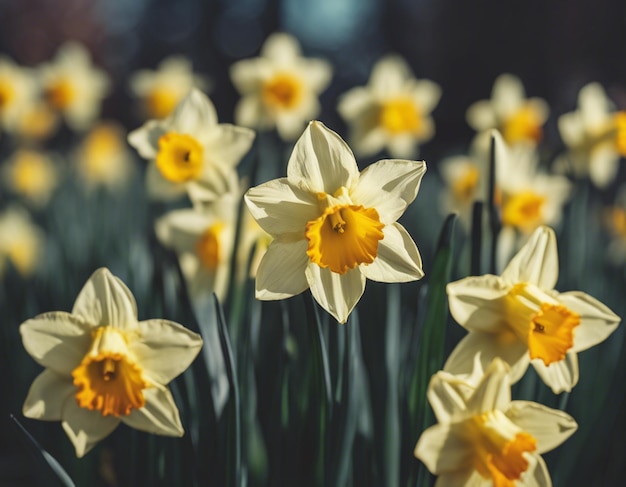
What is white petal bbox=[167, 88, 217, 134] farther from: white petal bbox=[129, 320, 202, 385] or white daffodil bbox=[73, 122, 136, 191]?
white daffodil bbox=[73, 122, 136, 191]

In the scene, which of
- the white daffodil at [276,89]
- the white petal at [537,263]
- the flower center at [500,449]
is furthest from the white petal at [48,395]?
the white daffodil at [276,89]

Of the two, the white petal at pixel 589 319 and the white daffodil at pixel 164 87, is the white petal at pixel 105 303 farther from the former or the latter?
the white daffodil at pixel 164 87

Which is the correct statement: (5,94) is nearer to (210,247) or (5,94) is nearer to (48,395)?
(210,247)

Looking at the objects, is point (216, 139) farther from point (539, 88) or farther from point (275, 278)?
point (539, 88)

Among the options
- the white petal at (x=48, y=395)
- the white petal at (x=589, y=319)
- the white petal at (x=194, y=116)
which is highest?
the white petal at (x=194, y=116)

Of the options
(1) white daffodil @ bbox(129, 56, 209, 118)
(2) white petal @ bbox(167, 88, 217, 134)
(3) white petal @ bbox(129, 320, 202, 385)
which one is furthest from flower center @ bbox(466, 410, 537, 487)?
(1) white daffodil @ bbox(129, 56, 209, 118)

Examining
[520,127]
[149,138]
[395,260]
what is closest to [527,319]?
[395,260]
